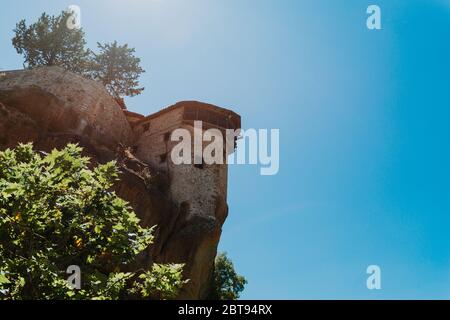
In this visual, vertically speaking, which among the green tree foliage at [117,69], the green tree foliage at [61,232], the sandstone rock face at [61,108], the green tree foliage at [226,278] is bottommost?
the green tree foliage at [226,278]

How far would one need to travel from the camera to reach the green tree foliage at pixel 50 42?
41.2 metres

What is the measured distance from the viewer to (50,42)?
135 ft

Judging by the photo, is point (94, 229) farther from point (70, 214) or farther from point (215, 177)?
point (215, 177)

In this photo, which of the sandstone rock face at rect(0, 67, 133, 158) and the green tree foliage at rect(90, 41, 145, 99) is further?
the green tree foliage at rect(90, 41, 145, 99)

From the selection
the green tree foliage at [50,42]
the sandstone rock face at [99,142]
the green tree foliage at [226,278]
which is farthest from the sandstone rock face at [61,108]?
the green tree foliage at [226,278]

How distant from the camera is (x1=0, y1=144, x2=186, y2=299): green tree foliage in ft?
36.5

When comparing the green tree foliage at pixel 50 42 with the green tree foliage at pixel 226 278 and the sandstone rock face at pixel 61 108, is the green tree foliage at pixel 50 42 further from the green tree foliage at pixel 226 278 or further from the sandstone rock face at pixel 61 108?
the green tree foliage at pixel 226 278

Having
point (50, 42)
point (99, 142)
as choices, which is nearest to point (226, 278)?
point (99, 142)

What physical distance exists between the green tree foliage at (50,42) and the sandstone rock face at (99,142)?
11161 mm

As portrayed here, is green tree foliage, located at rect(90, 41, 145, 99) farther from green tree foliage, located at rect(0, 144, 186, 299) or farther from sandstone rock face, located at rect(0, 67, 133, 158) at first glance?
green tree foliage, located at rect(0, 144, 186, 299)

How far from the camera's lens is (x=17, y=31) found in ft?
138

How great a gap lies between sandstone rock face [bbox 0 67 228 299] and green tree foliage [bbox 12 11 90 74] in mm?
11161

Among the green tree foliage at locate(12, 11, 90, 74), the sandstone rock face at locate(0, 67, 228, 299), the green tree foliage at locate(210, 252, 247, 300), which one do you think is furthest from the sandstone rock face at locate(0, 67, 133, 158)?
the green tree foliage at locate(210, 252, 247, 300)
